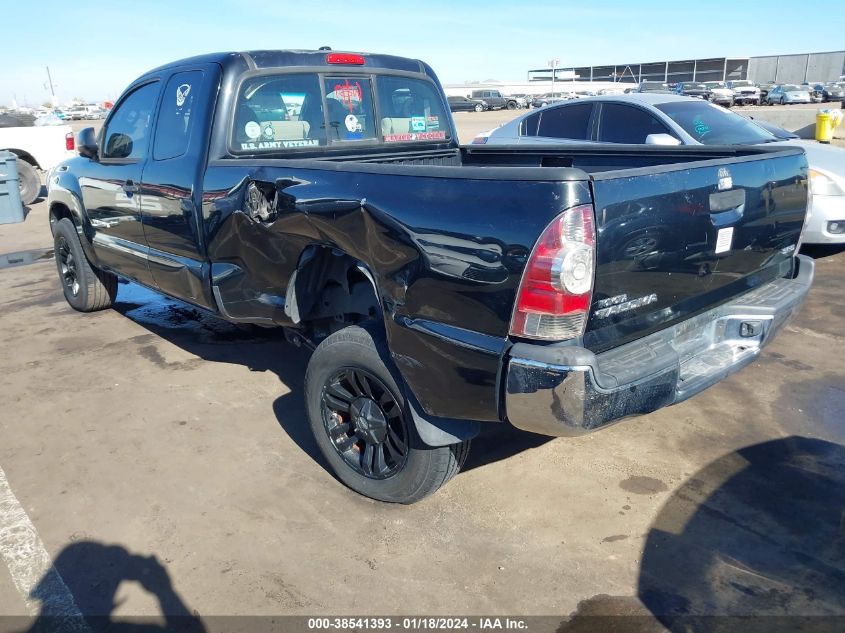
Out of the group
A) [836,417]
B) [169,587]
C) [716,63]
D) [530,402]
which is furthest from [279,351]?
[716,63]

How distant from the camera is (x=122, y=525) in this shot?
122 inches

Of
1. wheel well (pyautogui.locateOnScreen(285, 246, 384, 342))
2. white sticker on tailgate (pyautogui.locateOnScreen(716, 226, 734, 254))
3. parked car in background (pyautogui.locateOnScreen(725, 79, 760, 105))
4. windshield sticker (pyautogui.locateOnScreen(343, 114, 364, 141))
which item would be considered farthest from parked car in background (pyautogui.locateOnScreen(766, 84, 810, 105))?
wheel well (pyautogui.locateOnScreen(285, 246, 384, 342))

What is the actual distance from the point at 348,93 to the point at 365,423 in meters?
2.26

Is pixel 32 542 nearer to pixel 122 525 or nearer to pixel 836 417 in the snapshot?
pixel 122 525

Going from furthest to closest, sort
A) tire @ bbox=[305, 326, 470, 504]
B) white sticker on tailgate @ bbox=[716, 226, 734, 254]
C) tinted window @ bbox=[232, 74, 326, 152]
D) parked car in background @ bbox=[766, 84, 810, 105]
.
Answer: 1. parked car in background @ bbox=[766, 84, 810, 105]
2. tinted window @ bbox=[232, 74, 326, 152]
3. tire @ bbox=[305, 326, 470, 504]
4. white sticker on tailgate @ bbox=[716, 226, 734, 254]

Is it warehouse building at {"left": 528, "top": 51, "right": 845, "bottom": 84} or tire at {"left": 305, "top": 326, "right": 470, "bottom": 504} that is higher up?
warehouse building at {"left": 528, "top": 51, "right": 845, "bottom": 84}

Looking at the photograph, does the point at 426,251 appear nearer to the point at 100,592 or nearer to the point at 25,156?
the point at 100,592

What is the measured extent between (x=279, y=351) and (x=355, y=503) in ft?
7.33

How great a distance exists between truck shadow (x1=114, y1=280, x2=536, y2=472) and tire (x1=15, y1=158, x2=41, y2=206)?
7.22m

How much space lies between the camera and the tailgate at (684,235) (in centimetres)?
238

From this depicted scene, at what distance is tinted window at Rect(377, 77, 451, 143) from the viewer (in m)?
4.57

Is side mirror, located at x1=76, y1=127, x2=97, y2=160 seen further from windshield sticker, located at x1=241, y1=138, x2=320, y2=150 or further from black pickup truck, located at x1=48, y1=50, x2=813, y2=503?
windshield sticker, located at x1=241, y1=138, x2=320, y2=150

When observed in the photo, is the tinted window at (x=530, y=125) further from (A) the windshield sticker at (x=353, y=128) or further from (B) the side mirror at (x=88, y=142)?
(B) the side mirror at (x=88, y=142)

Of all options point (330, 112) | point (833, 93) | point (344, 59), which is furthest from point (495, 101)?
point (330, 112)
